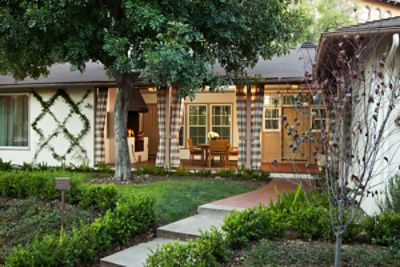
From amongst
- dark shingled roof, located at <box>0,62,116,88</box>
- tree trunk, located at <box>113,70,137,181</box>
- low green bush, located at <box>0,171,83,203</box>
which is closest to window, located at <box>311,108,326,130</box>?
low green bush, located at <box>0,171,83,203</box>

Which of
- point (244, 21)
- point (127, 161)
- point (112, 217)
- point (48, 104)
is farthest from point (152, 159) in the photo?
point (112, 217)

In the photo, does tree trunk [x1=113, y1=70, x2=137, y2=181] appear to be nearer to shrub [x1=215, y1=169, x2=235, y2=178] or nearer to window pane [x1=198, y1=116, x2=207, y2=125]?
shrub [x1=215, y1=169, x2=235, y2=178]

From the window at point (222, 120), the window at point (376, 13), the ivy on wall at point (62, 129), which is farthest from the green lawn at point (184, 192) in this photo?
the window at point (376, 13)

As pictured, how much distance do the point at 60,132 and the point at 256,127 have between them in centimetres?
710

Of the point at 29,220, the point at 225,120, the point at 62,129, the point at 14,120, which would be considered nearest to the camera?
the point at 29,220

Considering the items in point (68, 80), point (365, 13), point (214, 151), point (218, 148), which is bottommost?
point (214, 151)

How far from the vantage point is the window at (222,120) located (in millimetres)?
17078

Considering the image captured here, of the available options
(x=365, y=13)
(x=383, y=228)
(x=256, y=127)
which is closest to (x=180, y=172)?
(x=256, y=127)

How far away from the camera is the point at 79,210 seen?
7469 millimetres

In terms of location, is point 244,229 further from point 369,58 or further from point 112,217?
point 369,58

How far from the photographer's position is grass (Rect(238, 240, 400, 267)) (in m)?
4.76

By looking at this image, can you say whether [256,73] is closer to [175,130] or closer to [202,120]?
[175,130]

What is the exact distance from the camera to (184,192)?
9195mm

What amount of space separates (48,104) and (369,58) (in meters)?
11.5
